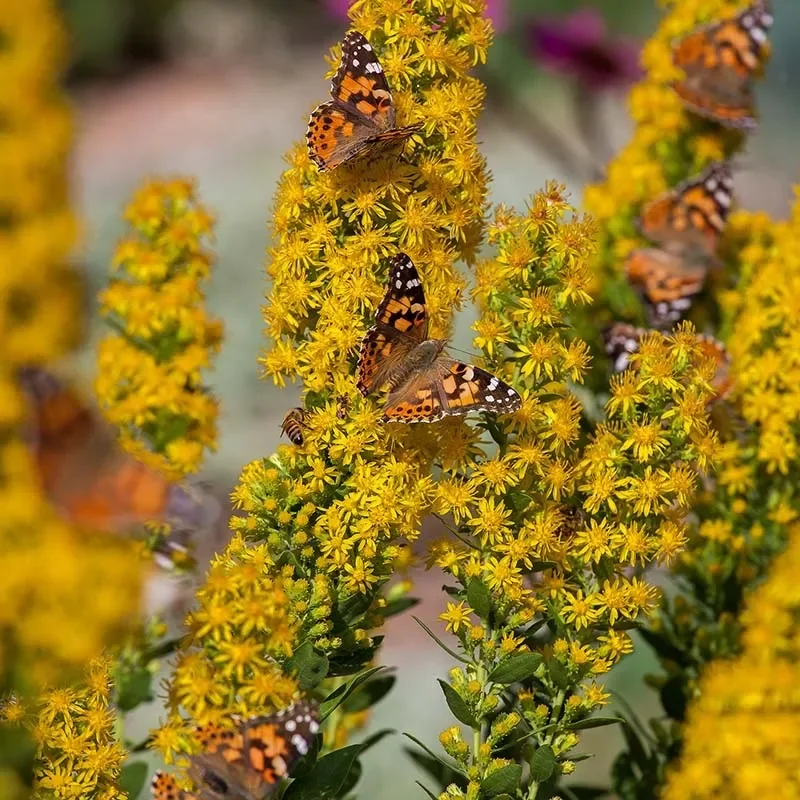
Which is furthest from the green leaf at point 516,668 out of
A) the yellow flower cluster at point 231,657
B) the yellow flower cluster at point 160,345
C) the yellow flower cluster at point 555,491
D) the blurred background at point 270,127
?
the blurred background at point 270,127

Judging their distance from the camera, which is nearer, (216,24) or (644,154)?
(644,154)

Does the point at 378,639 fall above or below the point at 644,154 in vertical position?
below

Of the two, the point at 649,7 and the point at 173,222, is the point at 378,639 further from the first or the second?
the point at 649,7

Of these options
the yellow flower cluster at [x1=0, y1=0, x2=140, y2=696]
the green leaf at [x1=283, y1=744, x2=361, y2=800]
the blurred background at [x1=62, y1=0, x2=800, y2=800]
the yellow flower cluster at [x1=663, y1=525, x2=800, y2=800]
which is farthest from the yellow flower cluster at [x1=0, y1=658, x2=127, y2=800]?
the blurred background at [x1=62, y1=0, x2=800, y2=800]

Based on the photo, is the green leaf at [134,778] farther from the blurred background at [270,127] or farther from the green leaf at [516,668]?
the blurred background at [270,127]

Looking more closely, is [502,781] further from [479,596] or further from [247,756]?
[247,756]

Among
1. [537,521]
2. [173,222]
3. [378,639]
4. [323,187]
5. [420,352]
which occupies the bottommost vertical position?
[378,639]

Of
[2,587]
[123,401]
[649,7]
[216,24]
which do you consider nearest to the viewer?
[123,401]

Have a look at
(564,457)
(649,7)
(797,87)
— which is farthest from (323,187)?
(649,7)

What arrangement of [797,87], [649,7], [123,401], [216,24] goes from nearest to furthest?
[123,401], [797,87], [649,7], [216,24]
